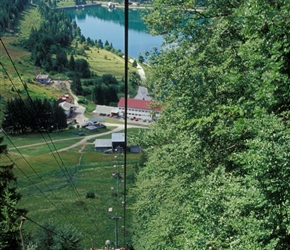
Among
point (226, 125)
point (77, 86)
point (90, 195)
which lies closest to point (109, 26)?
point (77, 86)

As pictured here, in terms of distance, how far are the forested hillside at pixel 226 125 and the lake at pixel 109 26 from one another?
228 feet

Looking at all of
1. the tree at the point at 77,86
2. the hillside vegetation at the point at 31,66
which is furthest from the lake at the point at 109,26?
the tree at the point at 77,86

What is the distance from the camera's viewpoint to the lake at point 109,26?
92.3m

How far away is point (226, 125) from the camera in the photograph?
7848 mm

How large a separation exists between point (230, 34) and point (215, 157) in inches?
120

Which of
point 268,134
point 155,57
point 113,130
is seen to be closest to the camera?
point 268,134

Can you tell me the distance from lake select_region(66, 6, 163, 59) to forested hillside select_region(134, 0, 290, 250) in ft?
228

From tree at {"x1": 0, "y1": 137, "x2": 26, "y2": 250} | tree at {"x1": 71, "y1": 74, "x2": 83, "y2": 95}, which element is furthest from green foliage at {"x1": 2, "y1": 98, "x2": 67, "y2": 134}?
tree at {"x1": 0, "y1": 137, "x2": 26, "y2": 250}

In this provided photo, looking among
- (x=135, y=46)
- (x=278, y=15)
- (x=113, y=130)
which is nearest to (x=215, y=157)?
(x=278, y=15)

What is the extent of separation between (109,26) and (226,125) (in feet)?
436

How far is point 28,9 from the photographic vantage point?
14988cm

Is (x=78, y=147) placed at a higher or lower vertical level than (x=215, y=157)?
lower

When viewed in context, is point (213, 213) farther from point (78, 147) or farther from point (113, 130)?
point (113, 130)

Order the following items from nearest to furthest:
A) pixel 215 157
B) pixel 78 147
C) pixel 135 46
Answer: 1. pixel 215 157
2. pixel 78 147
3. pixel 135 46
